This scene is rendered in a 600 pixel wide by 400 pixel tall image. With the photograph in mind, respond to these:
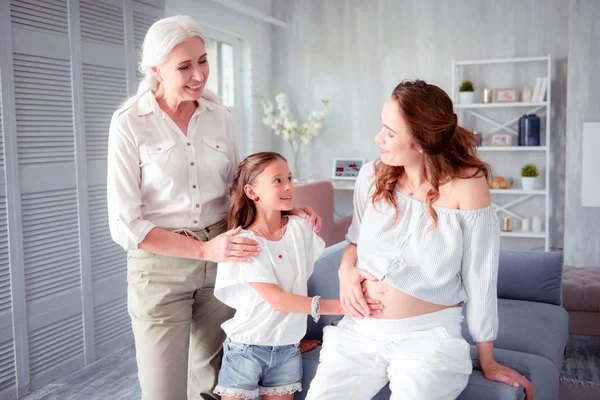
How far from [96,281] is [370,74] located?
350 centimetres

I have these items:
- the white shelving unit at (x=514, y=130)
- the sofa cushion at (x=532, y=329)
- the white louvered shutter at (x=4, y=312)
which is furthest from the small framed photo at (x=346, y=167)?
the white louvered shutter at (x=4, y=312)

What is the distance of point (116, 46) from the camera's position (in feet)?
11.5

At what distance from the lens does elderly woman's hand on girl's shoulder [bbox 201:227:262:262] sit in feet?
5.46

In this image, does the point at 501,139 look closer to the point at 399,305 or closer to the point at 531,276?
the point at 531,276

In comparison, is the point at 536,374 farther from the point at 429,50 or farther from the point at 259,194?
the point at 429,50

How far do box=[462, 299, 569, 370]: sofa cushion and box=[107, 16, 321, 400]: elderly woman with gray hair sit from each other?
1.15 meters

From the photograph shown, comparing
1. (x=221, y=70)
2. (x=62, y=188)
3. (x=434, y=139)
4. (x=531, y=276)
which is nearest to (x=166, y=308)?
(x=434, y=139)

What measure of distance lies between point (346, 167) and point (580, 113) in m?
2.15

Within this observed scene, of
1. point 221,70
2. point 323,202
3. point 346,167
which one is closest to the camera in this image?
point 323,202

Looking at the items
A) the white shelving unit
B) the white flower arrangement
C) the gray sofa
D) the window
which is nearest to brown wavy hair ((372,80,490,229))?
the gray sofa

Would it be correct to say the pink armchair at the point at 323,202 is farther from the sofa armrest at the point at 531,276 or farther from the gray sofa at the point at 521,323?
the sofa armrest at the point at 531,276

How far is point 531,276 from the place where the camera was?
296cm

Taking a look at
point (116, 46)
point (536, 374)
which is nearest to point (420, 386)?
point (536, 374)

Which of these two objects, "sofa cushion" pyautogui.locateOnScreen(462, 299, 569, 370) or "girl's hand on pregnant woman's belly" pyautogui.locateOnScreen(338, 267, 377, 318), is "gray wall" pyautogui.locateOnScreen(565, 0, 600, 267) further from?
"girl's hand on pregnant woman's belly" pyautogui.locateOnScreen(338, 267, 377, 318)
